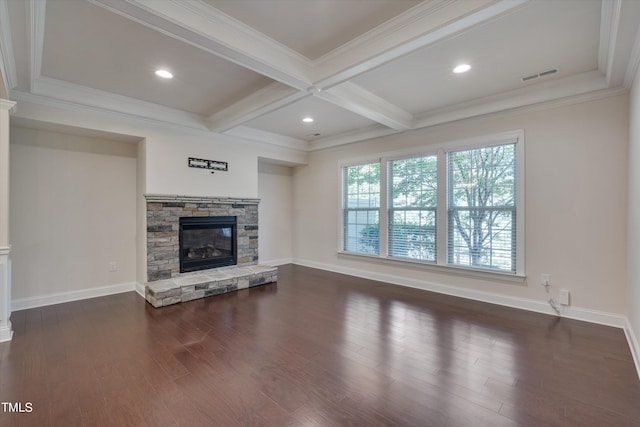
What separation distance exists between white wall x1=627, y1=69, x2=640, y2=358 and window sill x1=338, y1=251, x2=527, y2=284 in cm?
109

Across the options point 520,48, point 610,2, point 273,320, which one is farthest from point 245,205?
point 610,2

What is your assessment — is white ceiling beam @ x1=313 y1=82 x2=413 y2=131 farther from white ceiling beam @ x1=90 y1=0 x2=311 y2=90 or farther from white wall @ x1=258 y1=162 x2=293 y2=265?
white wall @ x1=258 y1=162 x2=293 y2=265

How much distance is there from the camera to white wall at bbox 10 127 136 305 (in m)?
3.83

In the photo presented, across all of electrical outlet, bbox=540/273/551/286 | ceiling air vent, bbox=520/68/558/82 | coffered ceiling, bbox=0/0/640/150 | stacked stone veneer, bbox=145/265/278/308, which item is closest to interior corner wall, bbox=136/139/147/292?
stacked stone veneer, bbox=145/265/278/308

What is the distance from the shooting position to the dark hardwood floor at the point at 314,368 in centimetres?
186

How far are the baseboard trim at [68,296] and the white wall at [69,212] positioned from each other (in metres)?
0.04

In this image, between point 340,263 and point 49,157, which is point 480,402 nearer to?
point 340,263

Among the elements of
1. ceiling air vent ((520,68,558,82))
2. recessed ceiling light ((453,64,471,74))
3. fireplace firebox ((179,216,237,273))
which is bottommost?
fireplace firebox ((179,216,237,273))

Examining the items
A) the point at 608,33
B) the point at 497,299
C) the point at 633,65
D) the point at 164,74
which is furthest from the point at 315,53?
the point at 497,299

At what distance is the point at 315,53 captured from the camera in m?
2.97

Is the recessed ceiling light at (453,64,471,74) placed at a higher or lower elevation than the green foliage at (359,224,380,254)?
higher

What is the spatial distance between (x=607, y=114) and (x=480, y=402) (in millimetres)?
3453

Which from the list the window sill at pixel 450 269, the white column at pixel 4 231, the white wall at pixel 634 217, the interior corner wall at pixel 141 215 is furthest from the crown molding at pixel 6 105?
the white wall at pixel 634 217

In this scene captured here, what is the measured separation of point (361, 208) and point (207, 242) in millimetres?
2916
